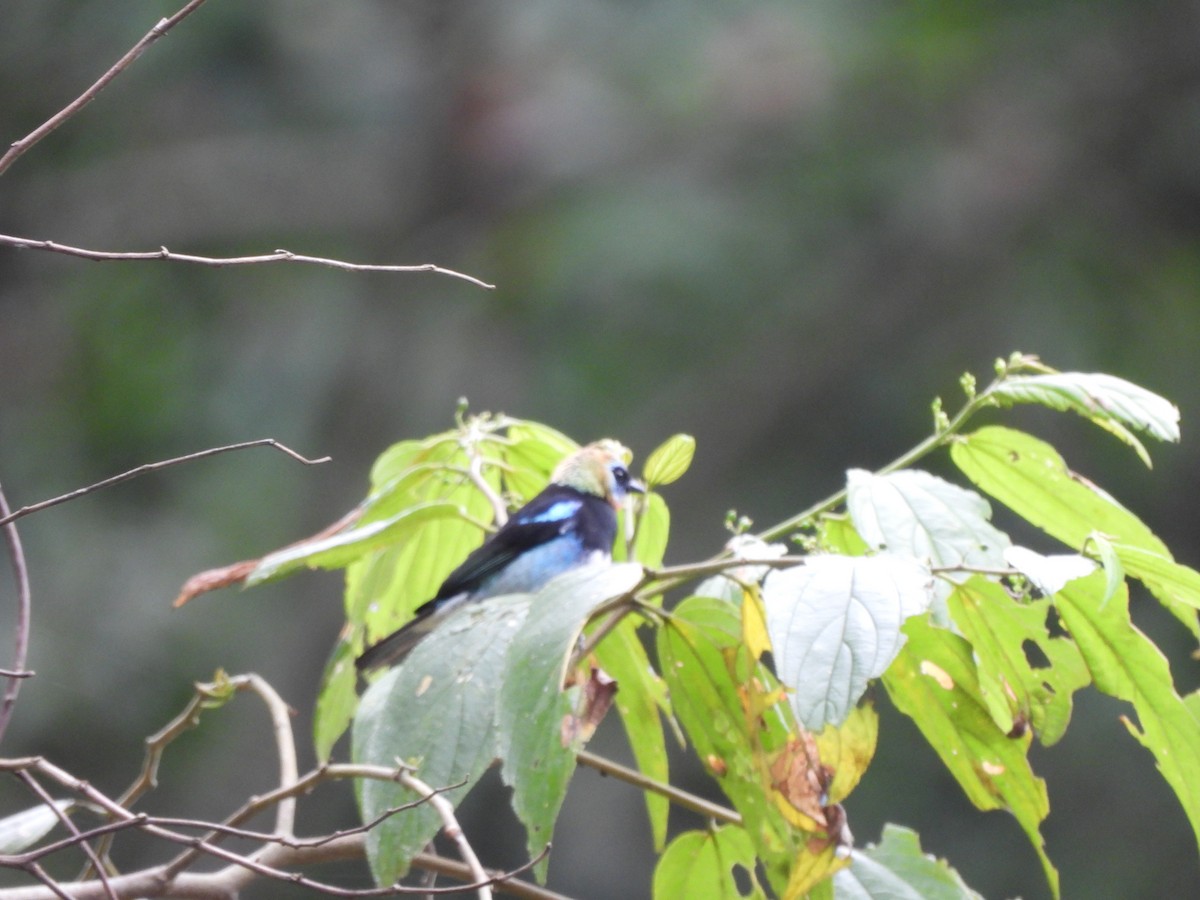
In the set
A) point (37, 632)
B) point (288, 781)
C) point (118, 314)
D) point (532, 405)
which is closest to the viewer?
point (288, 781)

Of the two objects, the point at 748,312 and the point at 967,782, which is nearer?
the point at 967,782

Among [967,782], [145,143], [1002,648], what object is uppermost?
[145,143]

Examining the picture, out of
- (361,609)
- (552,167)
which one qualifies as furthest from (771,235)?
(361,609)

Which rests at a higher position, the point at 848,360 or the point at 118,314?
the point at 118,314

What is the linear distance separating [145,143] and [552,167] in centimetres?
238

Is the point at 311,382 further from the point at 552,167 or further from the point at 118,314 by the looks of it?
the point at 552,167

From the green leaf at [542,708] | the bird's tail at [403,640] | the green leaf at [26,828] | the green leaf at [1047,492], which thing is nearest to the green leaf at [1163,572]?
the green leaf at [1047,492]

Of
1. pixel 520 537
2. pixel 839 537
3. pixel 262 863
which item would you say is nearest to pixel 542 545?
pixel 520 537

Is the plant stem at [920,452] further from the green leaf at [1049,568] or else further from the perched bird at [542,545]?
the perched bird at [542,545]

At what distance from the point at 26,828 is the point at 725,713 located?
0.76 metres

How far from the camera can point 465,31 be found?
8.35 meters

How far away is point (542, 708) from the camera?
121cm

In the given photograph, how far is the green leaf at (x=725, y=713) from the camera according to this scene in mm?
1294

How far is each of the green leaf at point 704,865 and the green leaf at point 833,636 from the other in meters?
0.39
